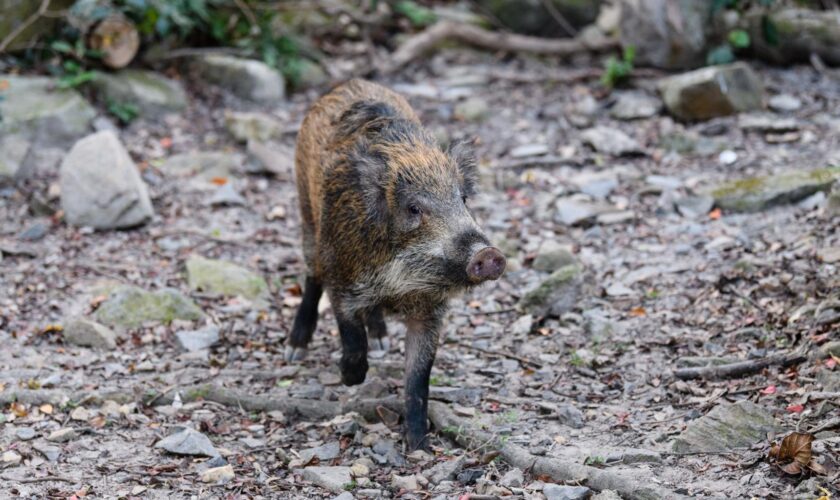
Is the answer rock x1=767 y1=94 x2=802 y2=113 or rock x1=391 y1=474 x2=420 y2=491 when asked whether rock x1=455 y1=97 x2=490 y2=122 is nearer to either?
rock x1=767 y1=94 x2=802 y2=113

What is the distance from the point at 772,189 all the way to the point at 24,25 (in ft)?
23.2

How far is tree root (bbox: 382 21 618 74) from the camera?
12.1 metres

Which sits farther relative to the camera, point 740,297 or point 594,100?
point 594,100

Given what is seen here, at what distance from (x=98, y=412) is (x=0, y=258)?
253 cm

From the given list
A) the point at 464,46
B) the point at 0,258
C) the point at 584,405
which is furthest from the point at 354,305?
the point at 464,46

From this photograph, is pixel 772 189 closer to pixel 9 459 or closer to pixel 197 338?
pixel 197 338

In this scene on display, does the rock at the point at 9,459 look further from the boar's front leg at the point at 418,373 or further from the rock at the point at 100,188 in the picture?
the rock at the point at 100,188

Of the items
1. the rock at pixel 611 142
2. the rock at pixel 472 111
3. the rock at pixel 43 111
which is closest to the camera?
the rock at pixel 43 111

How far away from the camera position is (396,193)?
541cm

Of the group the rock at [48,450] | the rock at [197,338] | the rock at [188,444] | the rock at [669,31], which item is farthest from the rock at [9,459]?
the rock at [669,31]

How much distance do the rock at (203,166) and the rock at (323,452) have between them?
4.38 meters

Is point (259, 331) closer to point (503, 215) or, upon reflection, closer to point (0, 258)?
point (0, 258)

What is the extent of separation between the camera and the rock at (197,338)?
657 centimetres

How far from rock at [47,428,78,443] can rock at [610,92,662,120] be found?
6.93 meters
